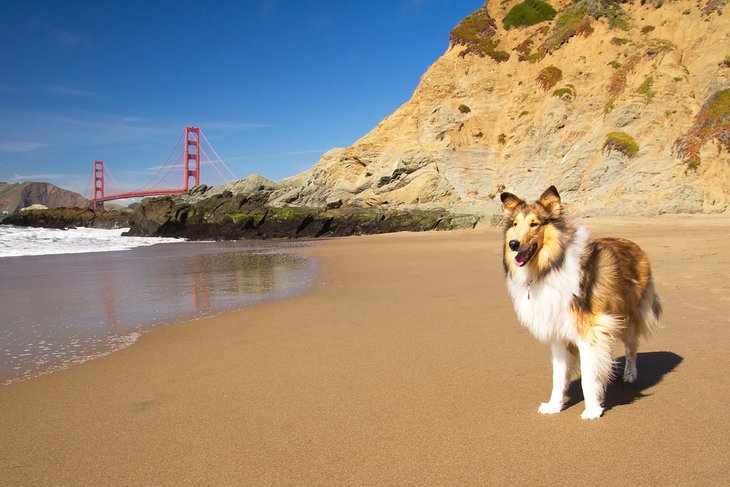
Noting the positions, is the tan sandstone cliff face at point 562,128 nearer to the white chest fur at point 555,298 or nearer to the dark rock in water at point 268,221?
the dark rock in water at point 268,221

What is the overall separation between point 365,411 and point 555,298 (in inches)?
56.0

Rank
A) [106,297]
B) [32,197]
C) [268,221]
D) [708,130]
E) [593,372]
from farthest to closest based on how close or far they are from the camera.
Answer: [32,197], [268,221], [708,130], [106,297], [593,372]

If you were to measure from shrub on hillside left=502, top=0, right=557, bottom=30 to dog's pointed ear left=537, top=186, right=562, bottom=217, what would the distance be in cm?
4187

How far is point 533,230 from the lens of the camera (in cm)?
313

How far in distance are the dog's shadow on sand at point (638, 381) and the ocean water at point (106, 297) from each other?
4.24 m

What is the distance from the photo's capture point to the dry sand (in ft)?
8.04

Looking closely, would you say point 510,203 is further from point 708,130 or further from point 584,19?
point 584,19

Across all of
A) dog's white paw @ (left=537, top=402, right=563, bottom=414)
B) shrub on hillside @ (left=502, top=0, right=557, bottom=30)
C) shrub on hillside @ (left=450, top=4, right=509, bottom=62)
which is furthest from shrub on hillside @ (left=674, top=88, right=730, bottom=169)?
dog's white paw @ (left=537, top=402, right=563, bottom=414)

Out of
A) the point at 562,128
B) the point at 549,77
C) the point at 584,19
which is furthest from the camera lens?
the point at 584,19

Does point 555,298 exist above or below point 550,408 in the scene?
above

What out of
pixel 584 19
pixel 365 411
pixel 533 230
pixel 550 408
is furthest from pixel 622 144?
pixel 365 411

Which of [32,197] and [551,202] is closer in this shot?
[551,202]

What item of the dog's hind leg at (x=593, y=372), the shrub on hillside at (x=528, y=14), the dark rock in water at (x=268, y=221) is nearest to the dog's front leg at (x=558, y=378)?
the dog's hind leg at (x=593, y=372)

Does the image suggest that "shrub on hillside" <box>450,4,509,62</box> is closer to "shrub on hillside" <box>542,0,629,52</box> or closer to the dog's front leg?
"shrub on hillside" <box>542,0,629,52</box>
